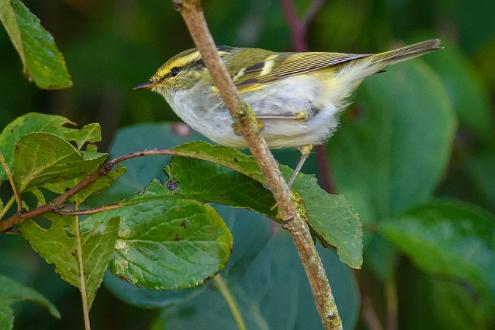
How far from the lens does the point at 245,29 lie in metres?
4.01

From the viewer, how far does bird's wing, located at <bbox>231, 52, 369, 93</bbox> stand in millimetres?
2633

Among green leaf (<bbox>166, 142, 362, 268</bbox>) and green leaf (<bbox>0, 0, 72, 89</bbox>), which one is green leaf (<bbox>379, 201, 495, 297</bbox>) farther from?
green leaf (<bbox>0, 0, 72, 89</bbox>)

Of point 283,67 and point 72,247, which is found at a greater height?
point 72,247

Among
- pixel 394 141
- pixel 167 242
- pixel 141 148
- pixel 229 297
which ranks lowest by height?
pixel 394 141

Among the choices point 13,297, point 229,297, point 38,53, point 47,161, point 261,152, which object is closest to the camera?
point 261,152

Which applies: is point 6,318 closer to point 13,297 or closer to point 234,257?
point 13,297

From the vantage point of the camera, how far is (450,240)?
279 cm

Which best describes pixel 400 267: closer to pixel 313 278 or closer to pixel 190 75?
pixel 190 75

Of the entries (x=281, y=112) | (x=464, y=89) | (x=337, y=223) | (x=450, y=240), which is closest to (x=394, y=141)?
(x=450, y=240)

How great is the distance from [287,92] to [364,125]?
2.30 feet

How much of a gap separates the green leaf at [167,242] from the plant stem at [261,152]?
0.20m

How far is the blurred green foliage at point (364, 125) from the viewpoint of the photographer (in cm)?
275

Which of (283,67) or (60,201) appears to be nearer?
(60,201)

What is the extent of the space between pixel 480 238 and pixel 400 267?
129 centimetres
